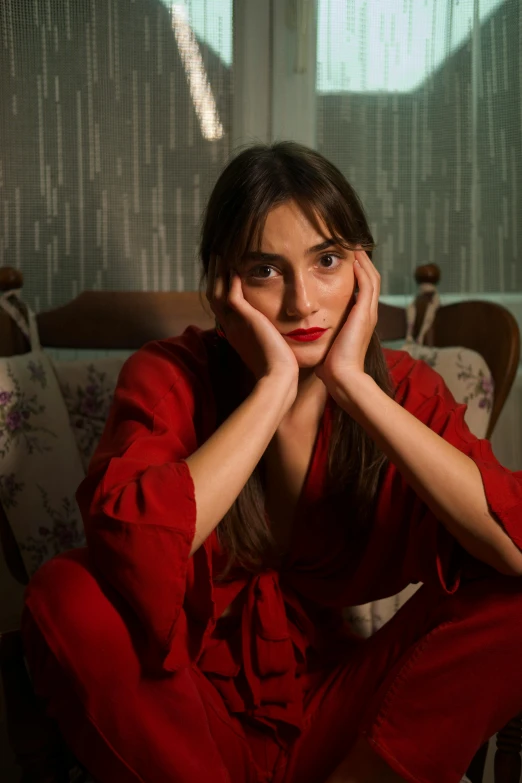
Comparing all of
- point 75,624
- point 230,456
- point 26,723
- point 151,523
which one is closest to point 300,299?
point 230,456

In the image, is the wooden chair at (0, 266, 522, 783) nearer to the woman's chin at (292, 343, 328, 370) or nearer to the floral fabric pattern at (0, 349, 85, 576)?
the floral fabric pattern at (0, 349, 85, 576)

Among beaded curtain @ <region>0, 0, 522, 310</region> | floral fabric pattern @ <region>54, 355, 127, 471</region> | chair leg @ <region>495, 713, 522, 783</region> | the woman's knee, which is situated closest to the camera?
the woman's knee

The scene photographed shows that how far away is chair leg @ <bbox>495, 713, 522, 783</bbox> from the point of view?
2.87ft

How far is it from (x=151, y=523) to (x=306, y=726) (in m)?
0.38

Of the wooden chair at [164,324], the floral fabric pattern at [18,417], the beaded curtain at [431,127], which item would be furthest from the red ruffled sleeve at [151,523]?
the beaded curtain at [431,127]

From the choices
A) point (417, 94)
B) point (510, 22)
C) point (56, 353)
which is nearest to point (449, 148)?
point (417, 94)

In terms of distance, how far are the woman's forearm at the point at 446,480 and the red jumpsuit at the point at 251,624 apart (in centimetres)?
2

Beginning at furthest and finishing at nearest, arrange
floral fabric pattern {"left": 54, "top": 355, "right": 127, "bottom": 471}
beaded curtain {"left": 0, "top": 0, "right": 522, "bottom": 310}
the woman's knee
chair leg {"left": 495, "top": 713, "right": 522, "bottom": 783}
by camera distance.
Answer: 1. beaded curtain {"left": 0, "top": 0, "right": 522, "bottom": 310}
2. floral fabric pattern {"left": 54, "top": 355, "right": 127, "bottom": 471}
3. chair leg {"left": 495, "top": 713, "right": 522, "bottom": 783}
4. the woman's knee

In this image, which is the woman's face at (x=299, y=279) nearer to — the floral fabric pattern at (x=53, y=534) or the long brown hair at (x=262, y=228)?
the long brown hair at (x=262, y=228)

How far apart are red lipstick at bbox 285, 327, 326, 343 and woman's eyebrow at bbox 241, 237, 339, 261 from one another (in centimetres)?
9

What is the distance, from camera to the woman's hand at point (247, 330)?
3.05ft

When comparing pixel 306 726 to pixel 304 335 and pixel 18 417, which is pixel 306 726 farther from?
pixel 18 417

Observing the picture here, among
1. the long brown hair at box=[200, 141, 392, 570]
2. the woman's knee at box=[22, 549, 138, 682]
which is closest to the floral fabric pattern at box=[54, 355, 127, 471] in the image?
the long brown hair at box=[200, 141, 392, 570]

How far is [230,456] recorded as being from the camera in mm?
826
